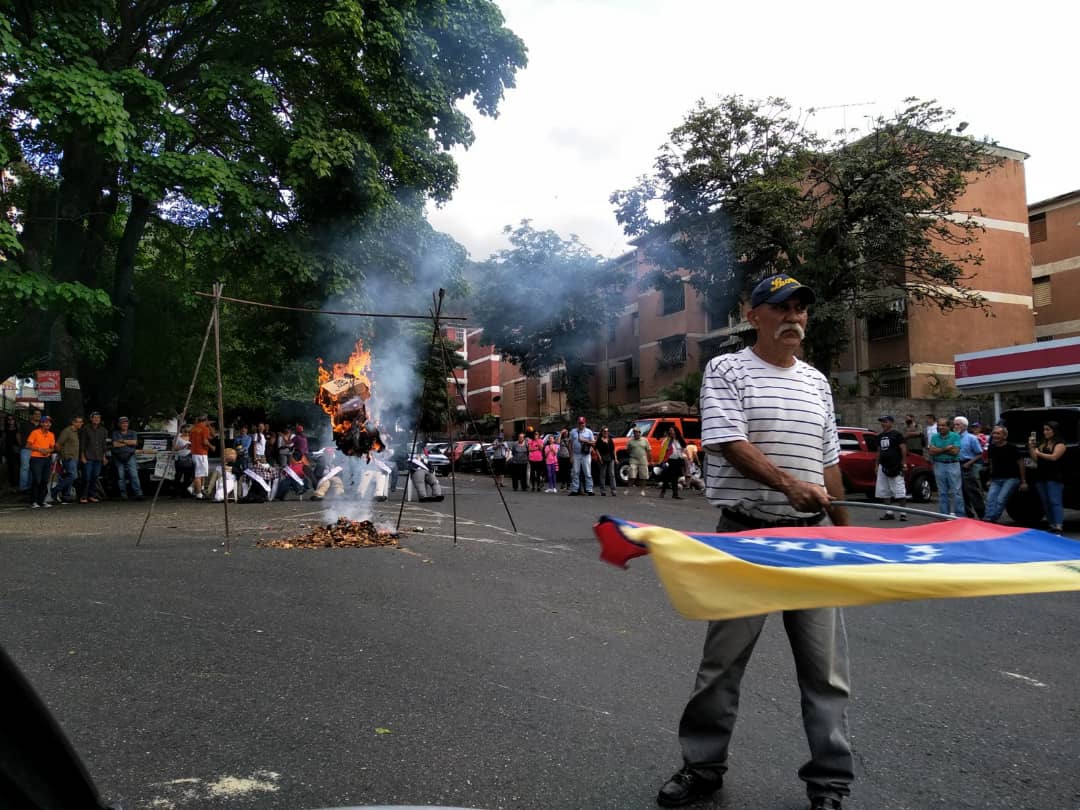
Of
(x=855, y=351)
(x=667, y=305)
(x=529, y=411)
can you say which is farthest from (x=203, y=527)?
(x=529, y=411)

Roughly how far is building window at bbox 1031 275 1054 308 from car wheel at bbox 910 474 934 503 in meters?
19.2

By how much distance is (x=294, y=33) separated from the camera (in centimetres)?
1655

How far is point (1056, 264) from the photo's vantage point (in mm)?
32469

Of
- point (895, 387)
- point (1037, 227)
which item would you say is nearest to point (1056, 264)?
point (1037, 227)

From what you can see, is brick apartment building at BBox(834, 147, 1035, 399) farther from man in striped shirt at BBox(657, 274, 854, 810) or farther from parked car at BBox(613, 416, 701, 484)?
man in striped shirt at BBox(657, 274, 854, 810)

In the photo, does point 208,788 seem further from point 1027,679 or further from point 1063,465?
point 1063,465

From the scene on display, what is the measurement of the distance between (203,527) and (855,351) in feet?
88.4

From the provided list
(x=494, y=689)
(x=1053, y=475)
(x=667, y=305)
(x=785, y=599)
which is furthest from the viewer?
(x=667, y=305)

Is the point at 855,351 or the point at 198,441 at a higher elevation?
the point at 855,351

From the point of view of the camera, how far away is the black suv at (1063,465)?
12.1 meters

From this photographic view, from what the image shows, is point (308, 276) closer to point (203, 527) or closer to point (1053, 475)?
point (203, 527)

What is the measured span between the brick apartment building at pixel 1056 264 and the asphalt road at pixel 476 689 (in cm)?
2974

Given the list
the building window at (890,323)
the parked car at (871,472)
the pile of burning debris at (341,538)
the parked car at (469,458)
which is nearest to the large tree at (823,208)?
the building window at (890,323)

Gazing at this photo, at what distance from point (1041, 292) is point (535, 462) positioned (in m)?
23.9
